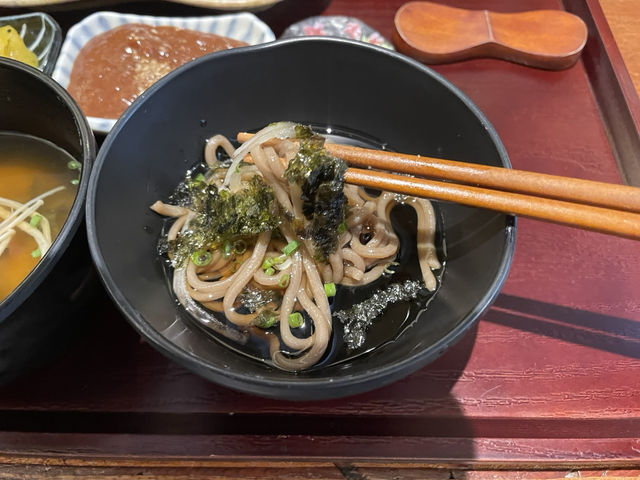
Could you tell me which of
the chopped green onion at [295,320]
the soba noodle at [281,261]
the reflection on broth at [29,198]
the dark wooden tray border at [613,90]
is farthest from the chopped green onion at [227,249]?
the dark wooden tray border at [613,90]

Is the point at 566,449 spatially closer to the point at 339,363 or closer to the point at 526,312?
the point at 526,312

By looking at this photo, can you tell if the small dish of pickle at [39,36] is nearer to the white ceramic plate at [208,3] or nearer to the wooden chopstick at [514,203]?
the white ceramic plate at [208,3]

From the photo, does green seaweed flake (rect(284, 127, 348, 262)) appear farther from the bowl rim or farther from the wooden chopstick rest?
the wooden chopstick rest

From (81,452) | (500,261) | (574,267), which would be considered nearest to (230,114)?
(500,261)

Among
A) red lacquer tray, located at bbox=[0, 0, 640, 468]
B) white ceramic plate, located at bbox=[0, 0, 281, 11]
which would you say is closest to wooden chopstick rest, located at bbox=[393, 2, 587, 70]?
white ceramic plate, located at bbox=[0, 0, 281, 11]

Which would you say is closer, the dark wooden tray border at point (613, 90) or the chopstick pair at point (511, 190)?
the chopstick pair at point (511, 190)

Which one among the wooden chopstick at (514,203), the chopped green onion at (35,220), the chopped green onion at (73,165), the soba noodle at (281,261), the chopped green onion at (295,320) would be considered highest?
the chopped green onion at (73,165)
